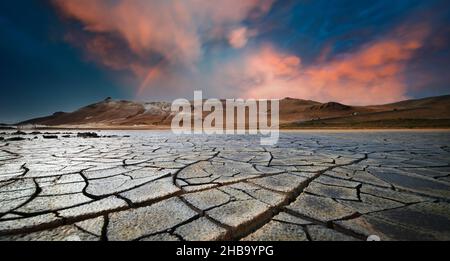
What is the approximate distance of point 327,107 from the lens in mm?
36844

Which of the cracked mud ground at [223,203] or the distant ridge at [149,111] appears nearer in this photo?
the cracked mud ground at [223,203]

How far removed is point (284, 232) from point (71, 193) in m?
2.00

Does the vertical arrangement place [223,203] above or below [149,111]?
below

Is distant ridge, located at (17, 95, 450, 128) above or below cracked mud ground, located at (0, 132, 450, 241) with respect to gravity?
above

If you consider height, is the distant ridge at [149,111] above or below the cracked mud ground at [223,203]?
above

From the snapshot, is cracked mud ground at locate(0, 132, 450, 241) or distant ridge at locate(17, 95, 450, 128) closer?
cracked mud ground at locate(0, 132, 450, 241)

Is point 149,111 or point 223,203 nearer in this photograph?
point 223,203
